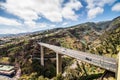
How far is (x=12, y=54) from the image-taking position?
117375mm

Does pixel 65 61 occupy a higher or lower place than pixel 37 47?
lower

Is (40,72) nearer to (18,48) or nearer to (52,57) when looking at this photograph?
(52,57)

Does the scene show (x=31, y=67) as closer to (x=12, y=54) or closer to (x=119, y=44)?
(x=12, y=54)

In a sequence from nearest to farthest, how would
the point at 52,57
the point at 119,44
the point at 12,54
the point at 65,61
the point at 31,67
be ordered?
the point at 119,44, the point at 31,67, the point at 65,61, the point at 52,57, the point at 12,54

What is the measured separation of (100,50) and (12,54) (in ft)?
250

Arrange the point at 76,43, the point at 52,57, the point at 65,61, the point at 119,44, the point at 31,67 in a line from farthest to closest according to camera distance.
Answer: the point at 76,43 < the point at 52,57 < the point at 65,61 < the point at 31,67 < the point at 119,44

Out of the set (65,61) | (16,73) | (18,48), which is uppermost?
(18,48)

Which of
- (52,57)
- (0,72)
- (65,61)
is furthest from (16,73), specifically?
(65,61)

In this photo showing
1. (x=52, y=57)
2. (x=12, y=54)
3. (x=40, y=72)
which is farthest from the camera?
(x=12, y=54)

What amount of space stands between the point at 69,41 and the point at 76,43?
861cm

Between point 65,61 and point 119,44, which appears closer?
point 119,44

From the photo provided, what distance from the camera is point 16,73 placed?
97.9 metres

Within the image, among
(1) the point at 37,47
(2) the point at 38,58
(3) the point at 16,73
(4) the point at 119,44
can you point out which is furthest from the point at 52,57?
(4) the point at 119,44

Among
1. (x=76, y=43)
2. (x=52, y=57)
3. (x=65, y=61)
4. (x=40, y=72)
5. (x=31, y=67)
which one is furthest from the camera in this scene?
(x=76, y=43)
